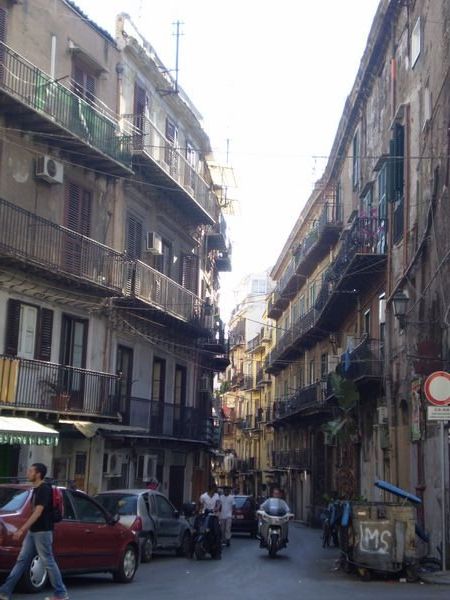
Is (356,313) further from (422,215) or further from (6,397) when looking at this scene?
(6,397)

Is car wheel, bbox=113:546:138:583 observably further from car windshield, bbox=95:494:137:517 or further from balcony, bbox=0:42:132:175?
balcony, bbox=0:42:132:175

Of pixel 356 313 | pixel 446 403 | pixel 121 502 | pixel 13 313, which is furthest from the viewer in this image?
pixel 356 313

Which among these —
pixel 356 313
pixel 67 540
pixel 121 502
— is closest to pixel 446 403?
pixel 67 540

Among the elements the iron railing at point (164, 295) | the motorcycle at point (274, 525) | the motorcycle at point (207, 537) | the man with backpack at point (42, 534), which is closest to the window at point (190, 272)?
the iron railing at point (164, 295)

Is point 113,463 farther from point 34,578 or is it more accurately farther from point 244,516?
point 34,578

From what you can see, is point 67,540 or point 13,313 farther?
point 13,313

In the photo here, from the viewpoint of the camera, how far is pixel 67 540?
12.6m

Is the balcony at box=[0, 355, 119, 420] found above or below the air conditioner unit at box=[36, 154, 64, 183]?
below

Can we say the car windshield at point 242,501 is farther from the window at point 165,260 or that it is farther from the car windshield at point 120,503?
the car windshield at point 120,503

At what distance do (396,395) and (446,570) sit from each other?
8.77 m

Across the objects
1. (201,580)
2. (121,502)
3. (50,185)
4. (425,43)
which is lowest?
(201,580)

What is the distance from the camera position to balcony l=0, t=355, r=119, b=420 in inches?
801

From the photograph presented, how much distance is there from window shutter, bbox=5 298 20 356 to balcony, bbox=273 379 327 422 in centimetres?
1620

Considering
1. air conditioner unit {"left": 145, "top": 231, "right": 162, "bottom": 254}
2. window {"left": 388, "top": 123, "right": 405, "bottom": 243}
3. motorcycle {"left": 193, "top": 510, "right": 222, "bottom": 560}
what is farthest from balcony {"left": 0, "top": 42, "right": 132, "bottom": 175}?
motorcycle {"left": 193, "top": 510, "right": 222, "bottom": 560}
